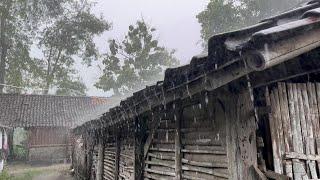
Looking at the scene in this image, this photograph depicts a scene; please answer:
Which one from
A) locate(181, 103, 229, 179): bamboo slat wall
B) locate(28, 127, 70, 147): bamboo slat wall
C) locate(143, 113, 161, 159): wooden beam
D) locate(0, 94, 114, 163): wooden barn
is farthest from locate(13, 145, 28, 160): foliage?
locate(181, 103, 229, 179): bamboo slat wall

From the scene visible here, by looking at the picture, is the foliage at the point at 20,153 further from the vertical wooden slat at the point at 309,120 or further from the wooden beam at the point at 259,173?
Result: the vertical wooden slat at the point at 309,120

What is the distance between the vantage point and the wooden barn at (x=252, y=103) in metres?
2.57

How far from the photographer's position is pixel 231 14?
33.8 m

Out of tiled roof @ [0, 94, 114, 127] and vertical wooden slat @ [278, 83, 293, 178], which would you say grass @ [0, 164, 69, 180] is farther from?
vertical wooden slat @ [278, 83, 293, 178]

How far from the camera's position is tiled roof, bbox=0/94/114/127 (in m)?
34.0

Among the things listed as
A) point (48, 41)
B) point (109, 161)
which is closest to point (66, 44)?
point (48, 41)

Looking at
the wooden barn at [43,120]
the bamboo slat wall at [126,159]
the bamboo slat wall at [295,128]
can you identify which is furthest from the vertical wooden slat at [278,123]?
the wooden barn at [43,120]

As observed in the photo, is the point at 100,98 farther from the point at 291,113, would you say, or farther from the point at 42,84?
the point at 291,113

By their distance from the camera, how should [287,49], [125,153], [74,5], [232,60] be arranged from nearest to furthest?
1. [287,49]
2. [232,60]
3. [125,153]
4. [74,5]

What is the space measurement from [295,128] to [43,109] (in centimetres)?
3621

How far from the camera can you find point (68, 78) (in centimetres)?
4822

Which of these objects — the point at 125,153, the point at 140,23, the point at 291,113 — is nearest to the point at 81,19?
the point at 140,23

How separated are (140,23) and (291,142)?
44578 mm

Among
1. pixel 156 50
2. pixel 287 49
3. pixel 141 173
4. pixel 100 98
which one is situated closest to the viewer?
pixel 287 49
